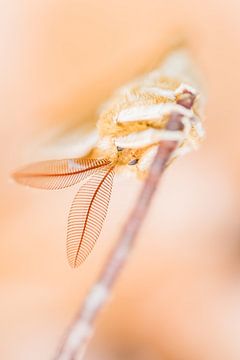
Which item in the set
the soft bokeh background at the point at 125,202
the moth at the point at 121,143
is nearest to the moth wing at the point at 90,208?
the moth at the point at 121,143

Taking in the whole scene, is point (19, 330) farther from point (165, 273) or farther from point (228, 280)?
point (228, 280)

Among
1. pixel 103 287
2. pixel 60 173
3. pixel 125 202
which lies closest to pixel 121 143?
pixel 60 173

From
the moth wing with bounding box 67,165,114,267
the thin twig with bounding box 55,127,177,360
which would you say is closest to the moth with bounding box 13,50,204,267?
→ the moth wing with bounding box 67,165,114,267

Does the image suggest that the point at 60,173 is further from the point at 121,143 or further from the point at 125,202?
the point at 125,202

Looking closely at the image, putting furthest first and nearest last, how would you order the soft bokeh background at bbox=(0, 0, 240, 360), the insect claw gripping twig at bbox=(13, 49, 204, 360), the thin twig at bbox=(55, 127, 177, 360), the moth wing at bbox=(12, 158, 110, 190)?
the soft bokeh background at bbox=(0, 0, 240, 360) → the moth wing at bbox=(12, 158, 110, 190) → the insect claw gripping twig at bbox=(13, 49, 204, 360) → the thin twig at bbox=(55, 127, 177, 360)

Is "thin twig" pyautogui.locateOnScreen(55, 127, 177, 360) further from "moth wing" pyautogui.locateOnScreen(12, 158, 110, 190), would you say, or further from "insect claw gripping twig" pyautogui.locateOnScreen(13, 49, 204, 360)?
"moth wing" pyautogui.locateOnScreen(12, 158, 110, 190)

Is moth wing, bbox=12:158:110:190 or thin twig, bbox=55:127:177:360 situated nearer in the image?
thin twig, bbox=55:127:177:360

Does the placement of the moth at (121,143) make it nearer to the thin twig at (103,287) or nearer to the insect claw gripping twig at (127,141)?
the insect claw gripping twig at (127,141)
